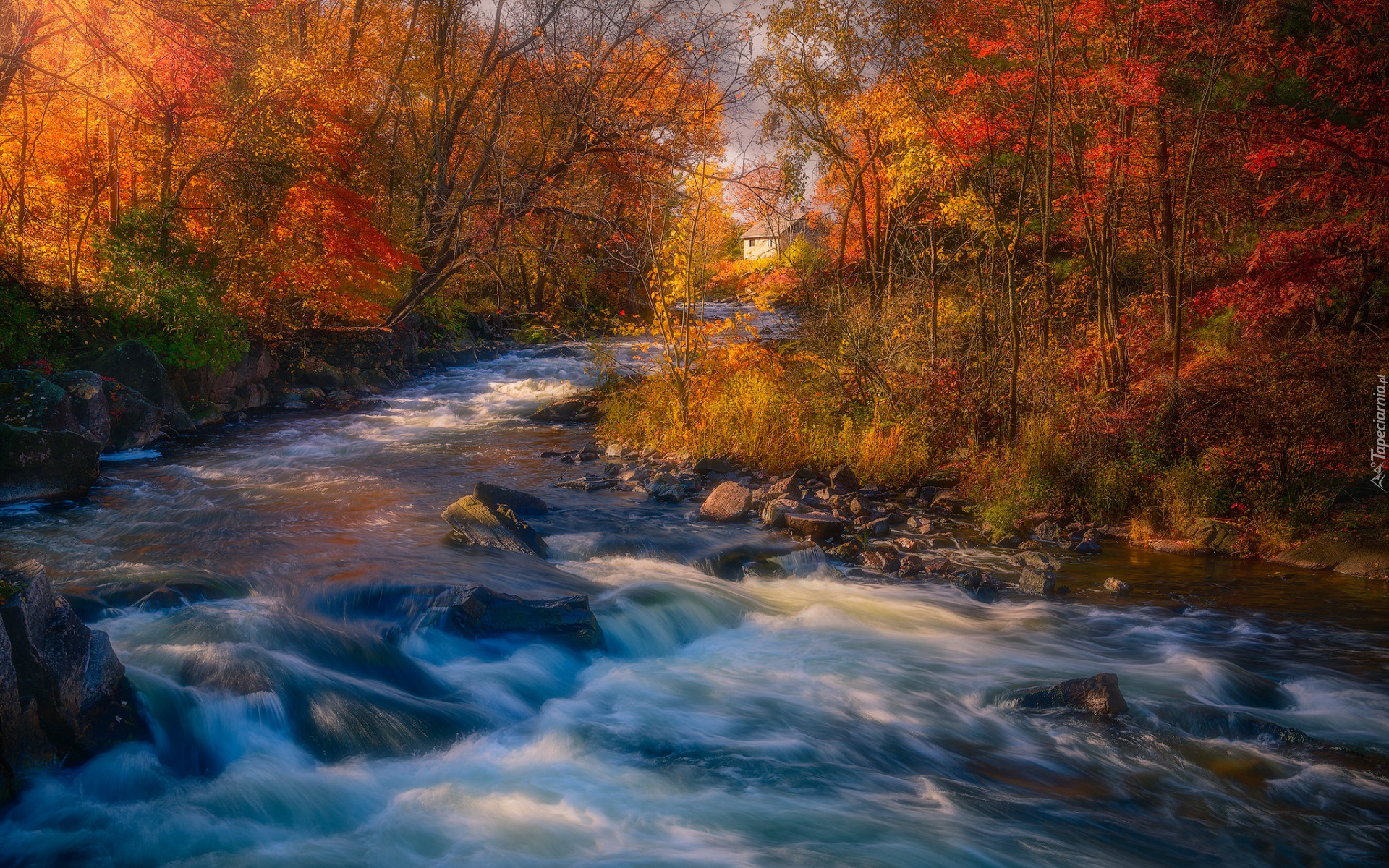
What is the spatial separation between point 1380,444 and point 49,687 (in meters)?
11.8

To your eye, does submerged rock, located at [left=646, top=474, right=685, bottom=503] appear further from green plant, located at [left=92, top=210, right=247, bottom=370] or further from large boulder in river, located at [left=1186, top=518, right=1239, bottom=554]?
green plant, located at [left=92, top=210, right=247, bottom=370]

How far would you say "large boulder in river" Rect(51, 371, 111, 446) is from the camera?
36.5ft

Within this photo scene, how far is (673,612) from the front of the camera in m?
7.39

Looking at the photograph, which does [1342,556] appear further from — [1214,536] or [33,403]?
[33,403]

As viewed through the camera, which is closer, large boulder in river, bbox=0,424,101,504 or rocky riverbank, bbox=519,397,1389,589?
rocky riverbank, bbox=519,397,1389,589

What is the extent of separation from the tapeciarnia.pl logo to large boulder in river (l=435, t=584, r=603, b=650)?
27.4 feet

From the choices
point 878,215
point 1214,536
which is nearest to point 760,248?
point 878,215

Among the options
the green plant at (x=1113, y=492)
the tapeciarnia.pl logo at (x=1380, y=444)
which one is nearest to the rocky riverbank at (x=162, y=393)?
the green plant at (x=1113, y=492)

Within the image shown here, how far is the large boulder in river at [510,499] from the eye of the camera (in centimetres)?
952

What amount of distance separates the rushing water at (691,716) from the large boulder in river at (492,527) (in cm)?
30

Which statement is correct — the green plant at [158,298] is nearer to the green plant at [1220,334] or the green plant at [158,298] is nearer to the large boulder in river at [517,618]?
the large boulder in river at [517,618]

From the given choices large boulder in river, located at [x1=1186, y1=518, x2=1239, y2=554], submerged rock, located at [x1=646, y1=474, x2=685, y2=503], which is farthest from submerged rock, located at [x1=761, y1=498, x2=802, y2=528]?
large boulder in river, located at [x1=1186, y1=518, x2=1239, y2=554]

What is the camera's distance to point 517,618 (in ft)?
21.4

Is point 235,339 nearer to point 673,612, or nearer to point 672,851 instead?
point 673,612
